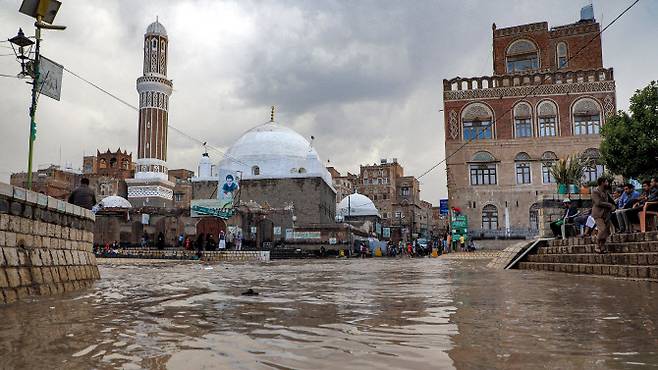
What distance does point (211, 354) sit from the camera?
7.45 ft

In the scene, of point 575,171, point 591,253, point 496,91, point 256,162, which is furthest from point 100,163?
point 591,253

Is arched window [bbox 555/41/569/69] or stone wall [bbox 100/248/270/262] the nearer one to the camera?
stone wall [bbox 100/248/270/262]

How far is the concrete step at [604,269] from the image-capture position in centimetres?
604

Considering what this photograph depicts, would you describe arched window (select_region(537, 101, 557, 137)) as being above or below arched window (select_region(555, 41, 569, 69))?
below

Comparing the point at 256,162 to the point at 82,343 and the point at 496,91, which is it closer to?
the point at 496,91

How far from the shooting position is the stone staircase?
20.6ft

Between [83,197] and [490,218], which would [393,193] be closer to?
[490,218]

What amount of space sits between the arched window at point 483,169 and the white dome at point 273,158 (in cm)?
1011

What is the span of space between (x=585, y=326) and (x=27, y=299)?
15.9 feet

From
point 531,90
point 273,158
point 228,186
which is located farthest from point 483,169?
point 228,186

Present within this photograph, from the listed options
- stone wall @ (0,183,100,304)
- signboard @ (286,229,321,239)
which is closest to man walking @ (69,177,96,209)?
stone wall @ (0,183,100,304)

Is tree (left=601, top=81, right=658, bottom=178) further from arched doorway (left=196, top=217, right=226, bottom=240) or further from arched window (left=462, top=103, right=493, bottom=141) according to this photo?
arched doorway (left=196, top=217, right=226, bottom=240)

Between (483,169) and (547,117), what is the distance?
5264 mm

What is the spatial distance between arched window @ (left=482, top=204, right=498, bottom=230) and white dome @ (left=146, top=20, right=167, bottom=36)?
29.0m
